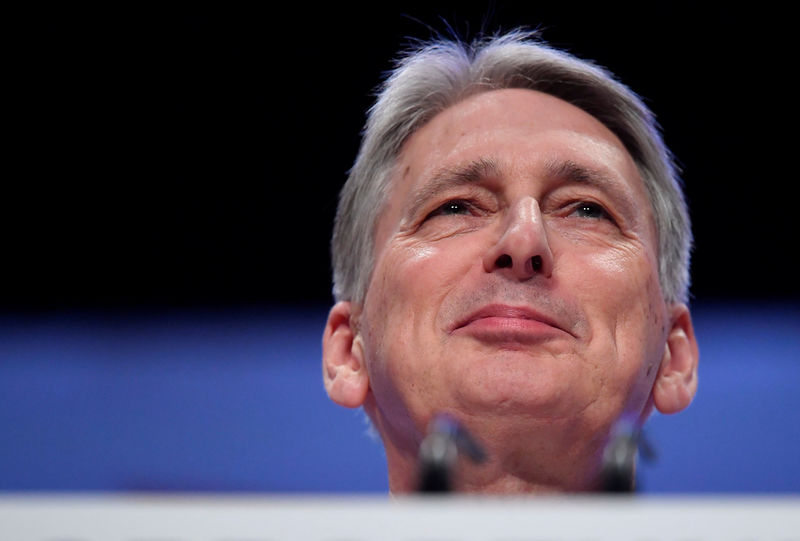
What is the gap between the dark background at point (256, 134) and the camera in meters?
2.08

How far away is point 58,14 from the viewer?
7.17ft

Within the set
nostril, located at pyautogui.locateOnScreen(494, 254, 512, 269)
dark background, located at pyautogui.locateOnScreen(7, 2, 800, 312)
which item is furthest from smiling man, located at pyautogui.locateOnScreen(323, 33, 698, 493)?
dark background, located at pyautogui.locateOnScreen(7, 2, 800, 312)

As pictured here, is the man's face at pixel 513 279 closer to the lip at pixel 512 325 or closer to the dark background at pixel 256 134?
the lip at pixel 512 325

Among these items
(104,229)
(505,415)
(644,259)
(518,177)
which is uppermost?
(518,177)

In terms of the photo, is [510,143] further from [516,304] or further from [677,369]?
[677,369]

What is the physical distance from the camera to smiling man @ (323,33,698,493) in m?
1.08

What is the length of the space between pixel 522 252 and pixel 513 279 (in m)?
0.04

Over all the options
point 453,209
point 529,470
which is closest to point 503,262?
point 453,209

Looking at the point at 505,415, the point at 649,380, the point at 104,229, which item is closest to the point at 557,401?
the point at 505,415

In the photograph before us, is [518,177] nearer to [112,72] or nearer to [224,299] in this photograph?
[224,299]

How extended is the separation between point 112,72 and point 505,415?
1729mm

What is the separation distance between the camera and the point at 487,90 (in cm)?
143

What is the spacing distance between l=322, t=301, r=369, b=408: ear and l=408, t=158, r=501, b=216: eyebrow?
0.25 m

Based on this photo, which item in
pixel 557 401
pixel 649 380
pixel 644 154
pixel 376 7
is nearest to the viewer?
pixel 557 401
